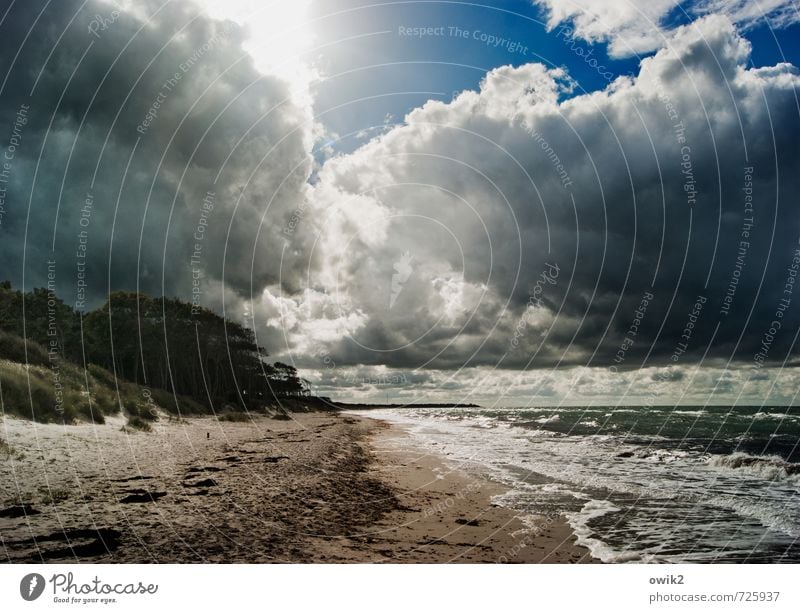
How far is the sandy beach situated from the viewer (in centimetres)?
1045

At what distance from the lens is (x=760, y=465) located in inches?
1066

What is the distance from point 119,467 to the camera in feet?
49.8

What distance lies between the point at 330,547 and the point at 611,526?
27.2 ft

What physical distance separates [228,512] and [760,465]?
1167 inches

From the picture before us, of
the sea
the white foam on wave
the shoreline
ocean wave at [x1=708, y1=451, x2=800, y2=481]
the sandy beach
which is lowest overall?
ocean wave at [x1=708, y1=451, x2=800, y2=481]

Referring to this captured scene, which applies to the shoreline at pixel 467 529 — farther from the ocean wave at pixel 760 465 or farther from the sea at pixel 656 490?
the ocean wave at pixel 760 465

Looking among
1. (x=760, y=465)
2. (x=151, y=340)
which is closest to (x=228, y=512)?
(x=760, y=465)

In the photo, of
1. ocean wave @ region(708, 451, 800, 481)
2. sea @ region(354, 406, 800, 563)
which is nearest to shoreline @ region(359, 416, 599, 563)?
sea @ region(354, 406, 800, 563)

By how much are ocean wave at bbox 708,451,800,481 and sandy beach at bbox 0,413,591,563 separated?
17529 mm

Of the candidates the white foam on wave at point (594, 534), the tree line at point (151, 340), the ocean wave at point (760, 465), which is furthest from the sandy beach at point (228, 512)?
the tree line at point (151, 340)

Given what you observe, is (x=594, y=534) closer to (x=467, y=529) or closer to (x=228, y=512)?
(x=467, y=529)

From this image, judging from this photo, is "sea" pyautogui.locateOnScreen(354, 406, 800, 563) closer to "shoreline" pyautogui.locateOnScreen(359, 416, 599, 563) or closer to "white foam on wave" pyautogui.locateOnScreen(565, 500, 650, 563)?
"white foam on wave" pyautogui.locateOnScreen(565, 500, 650, 563)

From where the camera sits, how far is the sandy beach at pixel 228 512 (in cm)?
1045
